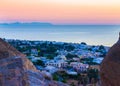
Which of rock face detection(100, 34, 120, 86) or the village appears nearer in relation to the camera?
rock face detection(100, 34, 120, 86)

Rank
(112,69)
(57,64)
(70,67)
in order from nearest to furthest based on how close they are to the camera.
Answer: (112,69)
(70,67)
(57,64)

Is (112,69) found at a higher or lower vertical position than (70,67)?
higher

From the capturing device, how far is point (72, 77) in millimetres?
30766

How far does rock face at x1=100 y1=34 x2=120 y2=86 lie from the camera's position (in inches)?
216

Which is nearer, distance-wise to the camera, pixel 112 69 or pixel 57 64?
pixel 112 69

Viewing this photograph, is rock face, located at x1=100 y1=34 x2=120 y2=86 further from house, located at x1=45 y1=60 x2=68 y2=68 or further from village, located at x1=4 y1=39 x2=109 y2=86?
house, located at x1=45 y1=60 x2=68 y2=68

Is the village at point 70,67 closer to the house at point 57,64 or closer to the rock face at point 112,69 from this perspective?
the house at point 57,64

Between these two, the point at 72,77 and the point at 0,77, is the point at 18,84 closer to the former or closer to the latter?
the point at 0,77

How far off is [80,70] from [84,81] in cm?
1144

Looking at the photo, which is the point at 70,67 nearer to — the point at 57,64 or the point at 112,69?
the point at 57,64

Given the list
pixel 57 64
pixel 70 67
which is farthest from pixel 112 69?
pixel 57 64

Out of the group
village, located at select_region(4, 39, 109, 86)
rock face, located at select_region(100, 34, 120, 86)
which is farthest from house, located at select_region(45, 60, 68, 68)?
rock face, located at select_region(100, 34, 120, 86)

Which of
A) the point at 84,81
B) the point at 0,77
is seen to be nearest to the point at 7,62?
the point at 0,77

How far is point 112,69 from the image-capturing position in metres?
5.55
